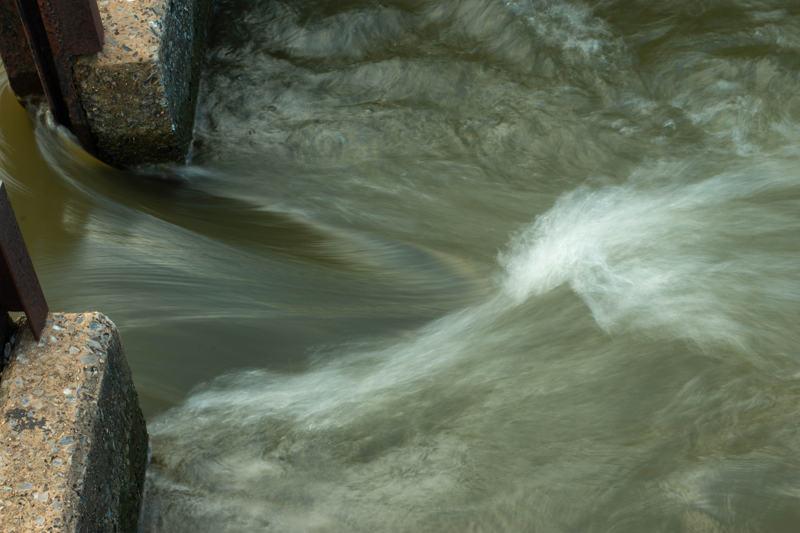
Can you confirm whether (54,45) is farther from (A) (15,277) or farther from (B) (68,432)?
(B) (68,432)

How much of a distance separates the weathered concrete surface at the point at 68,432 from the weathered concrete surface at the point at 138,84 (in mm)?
1973

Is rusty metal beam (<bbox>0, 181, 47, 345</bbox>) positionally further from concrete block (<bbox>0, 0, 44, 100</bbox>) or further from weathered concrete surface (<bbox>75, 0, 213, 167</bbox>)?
concrete block (<bbox>0, 0, 44, 100</bbox>)

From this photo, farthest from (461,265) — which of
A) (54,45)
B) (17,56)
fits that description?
(17,56)

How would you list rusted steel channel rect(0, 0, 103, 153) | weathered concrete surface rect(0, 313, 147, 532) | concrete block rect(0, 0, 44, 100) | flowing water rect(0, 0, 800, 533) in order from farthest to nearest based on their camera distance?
1. concrete block rect(0, 0, 44, 100)
2. rusted steel channel rect(0, 0, 103, 153)
3. flowing water rect(0, 0, 800, 533)
4. weathered concrete surface rect(0, 313, 147, 532)

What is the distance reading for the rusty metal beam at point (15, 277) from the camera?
1.75 metres

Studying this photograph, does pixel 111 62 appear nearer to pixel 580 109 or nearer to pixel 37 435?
pixel 37 435

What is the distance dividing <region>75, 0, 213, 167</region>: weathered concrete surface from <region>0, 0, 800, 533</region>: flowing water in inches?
7.8

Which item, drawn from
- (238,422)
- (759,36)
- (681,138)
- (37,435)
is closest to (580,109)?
(681,138)

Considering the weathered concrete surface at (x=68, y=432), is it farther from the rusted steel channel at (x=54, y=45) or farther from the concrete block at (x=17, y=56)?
the concrete block at (x=17, y=56)

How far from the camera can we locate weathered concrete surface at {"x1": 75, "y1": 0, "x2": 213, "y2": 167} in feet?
11.5

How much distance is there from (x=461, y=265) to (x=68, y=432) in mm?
2015

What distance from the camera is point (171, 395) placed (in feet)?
8.30

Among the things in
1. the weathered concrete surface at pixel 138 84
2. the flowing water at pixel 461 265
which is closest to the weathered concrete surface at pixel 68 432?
the flowing water at pixel 461 265

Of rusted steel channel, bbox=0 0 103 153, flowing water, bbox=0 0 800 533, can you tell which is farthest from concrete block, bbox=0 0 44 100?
flowing water, bbox=0 0 800 533
